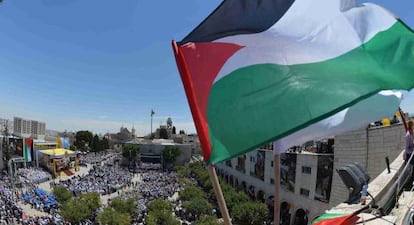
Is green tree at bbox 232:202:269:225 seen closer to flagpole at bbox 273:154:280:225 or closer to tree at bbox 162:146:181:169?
flagpole at bbox 273:154:280:225

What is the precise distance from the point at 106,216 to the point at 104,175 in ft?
99.0

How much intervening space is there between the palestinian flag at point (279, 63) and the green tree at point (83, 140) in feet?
349

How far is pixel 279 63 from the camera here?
361 cm

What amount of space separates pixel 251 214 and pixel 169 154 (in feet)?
183

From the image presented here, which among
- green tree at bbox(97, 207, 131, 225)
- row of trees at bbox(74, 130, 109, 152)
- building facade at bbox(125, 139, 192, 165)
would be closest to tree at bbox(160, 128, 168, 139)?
row of trees at bbox(74, 130, 109, 152)

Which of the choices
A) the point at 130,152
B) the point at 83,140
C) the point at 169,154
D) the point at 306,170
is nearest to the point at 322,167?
the point at 306,170

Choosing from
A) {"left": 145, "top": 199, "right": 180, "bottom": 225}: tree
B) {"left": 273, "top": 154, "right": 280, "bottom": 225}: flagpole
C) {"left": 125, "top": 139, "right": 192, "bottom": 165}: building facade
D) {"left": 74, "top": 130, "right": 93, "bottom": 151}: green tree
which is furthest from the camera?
{"left": 74, "top": 130, "right": 93, "bottom": 151}: green tree

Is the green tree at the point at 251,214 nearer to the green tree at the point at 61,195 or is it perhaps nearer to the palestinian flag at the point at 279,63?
the green tree at the point at 61,195

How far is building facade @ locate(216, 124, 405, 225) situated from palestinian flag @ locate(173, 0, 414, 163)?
11.4 meters

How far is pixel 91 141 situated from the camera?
103 metres

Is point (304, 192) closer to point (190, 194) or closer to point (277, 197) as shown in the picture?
point (190, 194)

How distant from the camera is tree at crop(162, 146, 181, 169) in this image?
254 ft

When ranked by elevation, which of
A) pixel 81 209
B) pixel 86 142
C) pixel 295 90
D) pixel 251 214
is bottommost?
pixel 251 214

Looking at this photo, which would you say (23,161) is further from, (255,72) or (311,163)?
(255,72)
